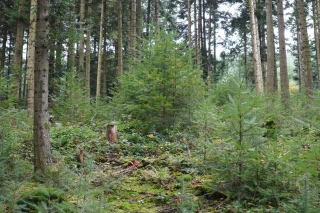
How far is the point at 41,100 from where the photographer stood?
186 inches

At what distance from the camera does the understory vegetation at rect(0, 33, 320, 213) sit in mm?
3596

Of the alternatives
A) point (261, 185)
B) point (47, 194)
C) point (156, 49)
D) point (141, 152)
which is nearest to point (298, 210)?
point (261, 185)

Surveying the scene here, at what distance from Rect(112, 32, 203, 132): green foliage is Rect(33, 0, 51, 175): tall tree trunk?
3.91 m

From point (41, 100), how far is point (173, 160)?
9.38 feet

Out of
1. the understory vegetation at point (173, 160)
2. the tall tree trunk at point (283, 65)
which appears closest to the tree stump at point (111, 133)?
the understory vegetation at point (173, 160)

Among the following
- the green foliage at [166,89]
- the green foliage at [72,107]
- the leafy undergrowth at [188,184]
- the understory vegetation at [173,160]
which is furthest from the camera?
the green foliage at [72,107]

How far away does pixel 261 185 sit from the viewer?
389 cm

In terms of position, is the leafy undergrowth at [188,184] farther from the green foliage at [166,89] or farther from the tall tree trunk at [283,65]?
the tall tree trunk at [283,65]

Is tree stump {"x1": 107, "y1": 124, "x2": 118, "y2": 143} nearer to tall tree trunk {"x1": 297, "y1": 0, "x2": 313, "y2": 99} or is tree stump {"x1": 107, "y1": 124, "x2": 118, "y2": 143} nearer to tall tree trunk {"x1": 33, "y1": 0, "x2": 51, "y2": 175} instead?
tall tree trunk {"x1": 33, "y1": 0, "x2": 51, "y2": 175}

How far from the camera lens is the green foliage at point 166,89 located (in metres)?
8.55

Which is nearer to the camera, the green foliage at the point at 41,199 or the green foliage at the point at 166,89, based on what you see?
the green foliage at the point at 41,199

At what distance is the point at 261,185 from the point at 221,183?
602 mm

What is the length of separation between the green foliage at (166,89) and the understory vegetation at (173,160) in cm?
3

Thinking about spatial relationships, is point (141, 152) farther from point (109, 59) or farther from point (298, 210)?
point (109, 59)
